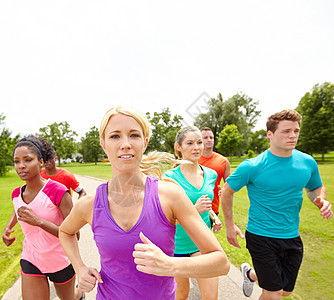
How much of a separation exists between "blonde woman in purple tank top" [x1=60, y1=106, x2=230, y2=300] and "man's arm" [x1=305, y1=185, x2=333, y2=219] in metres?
2.13

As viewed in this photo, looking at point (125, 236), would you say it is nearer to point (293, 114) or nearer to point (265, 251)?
point (265, 251)

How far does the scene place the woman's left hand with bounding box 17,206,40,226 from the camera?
2.19m

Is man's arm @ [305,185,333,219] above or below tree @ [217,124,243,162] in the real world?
above

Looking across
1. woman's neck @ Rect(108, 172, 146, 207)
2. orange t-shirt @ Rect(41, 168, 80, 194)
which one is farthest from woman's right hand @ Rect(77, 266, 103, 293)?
orange t-shirt @ Rect(41, 168, 80, 194)

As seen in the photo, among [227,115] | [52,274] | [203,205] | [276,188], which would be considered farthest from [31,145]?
[227,115]

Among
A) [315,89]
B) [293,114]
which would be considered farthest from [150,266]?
[315,89]

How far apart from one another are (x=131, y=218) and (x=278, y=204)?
2135 millimetres

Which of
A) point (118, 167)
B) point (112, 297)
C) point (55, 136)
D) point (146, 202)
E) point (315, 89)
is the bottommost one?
point (55, 136)

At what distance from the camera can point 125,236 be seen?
1.35 m

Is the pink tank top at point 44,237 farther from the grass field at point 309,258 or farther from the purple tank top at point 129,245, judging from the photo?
the grass field at point 309,258

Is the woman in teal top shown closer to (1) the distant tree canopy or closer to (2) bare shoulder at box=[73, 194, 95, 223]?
(2) bare shoulder at box=[73, 194, 95, 223]

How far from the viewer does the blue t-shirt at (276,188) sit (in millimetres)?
2781

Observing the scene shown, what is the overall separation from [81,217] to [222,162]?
3594 millimetres

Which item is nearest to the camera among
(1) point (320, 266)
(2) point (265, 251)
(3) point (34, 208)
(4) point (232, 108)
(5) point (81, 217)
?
(5) point (81, 217)
